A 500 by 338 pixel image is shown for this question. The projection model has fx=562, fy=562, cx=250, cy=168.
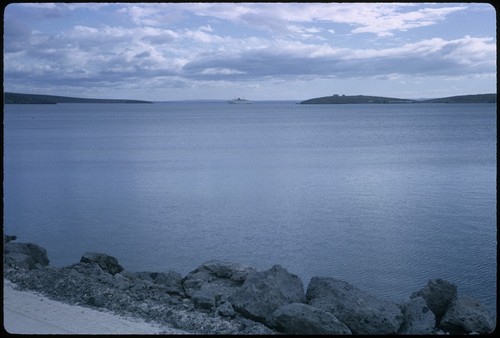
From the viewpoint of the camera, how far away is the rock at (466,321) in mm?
9086

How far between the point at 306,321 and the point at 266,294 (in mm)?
1119

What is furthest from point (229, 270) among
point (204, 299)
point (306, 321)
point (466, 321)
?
point (466, 321)

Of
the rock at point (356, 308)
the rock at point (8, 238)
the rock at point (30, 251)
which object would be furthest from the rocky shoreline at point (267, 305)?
the rock at point (8, 238)

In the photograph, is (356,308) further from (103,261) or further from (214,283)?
(103,261)

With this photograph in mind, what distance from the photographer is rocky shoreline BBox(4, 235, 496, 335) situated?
8430 mm

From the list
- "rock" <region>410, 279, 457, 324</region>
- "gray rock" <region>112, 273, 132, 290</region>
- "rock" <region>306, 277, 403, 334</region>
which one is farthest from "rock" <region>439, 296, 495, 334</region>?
"gray rock" <region>112, 273, 132, 290</region>

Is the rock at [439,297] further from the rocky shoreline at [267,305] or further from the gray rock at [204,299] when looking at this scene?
the gray rock at [204,299]

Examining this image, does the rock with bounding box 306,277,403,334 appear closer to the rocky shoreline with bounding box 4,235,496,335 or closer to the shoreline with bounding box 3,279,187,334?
the rocky shoreline with bounding box 4,235,496,335

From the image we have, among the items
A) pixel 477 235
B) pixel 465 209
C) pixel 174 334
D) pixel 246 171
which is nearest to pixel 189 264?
pixel 174 334

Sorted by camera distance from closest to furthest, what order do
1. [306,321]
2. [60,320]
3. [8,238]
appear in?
[306,321] → [60,320] → [8,238]

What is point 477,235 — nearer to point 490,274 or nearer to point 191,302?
point 490,274

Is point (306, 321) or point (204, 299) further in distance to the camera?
point (204, 299)

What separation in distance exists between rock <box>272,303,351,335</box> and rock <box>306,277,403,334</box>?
421 millimetres

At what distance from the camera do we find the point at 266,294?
9172 millimetres
